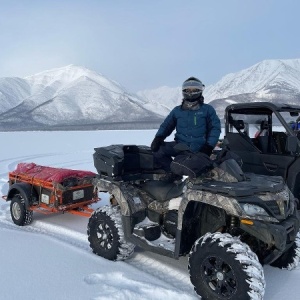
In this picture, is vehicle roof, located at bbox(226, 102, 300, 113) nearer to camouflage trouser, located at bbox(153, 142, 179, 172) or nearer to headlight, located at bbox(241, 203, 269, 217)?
camouflage trouser, located at bbox(153, 142, 179, 172)

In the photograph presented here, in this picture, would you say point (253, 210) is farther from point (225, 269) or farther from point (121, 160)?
point (121, 160)

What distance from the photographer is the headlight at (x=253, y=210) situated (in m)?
3.18

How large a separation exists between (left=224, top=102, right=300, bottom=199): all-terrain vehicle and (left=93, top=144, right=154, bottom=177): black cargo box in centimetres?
209

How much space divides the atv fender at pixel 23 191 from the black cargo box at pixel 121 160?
1687 millimetres

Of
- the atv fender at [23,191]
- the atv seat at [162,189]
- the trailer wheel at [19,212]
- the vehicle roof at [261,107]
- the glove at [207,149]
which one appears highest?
the vehicle roof at [261,107]

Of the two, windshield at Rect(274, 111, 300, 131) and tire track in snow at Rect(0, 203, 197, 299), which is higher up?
windshield at Rect(274, 111, 300, 131)

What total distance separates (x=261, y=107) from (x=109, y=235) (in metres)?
3.60

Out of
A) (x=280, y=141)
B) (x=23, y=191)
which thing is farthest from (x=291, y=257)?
(x=23, y=191)

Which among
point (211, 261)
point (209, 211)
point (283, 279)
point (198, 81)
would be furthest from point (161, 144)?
point (283, 279)

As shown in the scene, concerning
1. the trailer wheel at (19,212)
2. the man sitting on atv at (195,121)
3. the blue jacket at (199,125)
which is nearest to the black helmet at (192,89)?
the man sitting on atv at (195,121)

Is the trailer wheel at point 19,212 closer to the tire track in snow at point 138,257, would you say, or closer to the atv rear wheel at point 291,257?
the tire track in snow at point 138,257

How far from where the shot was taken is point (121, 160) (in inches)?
180

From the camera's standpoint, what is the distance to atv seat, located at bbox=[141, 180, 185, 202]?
4.00 meters

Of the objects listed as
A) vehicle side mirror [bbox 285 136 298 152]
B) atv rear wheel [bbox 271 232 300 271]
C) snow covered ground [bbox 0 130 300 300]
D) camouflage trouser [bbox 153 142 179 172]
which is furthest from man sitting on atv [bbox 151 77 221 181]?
vehicle side mirror [bbox 285 136 298 152]
